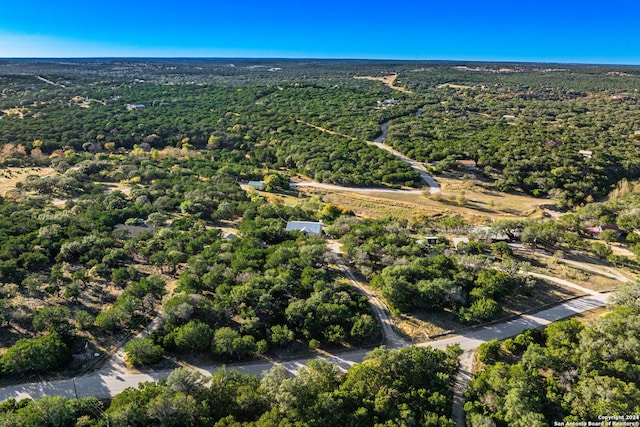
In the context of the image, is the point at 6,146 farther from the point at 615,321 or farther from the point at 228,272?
the point at 615,321

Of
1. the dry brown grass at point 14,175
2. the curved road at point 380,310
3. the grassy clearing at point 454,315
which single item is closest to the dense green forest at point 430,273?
the grassy clearing at point 454,315

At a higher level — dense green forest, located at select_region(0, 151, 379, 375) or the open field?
the open field

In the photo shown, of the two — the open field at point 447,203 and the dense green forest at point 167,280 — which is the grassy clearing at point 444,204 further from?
the dense green forest at point 167,280

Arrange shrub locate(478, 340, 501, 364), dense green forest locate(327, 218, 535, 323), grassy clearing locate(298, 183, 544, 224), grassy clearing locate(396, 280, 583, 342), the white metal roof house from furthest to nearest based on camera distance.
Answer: grassy clearing locate(298, 183, 544, 224) → the white metal roof house → dense green forest locate(327, 218, 535, 323) → grassy clearing locate(396, 280, 583, 342) → shrub locate(478, 340, 501, 364)

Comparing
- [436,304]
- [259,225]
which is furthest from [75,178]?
[436,304]

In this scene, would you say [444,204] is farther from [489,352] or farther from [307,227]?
[489,352]

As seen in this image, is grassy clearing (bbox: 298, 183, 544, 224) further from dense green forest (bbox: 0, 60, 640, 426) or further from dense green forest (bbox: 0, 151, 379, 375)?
dense green forest (bbox: 0, 151, 379, 375)

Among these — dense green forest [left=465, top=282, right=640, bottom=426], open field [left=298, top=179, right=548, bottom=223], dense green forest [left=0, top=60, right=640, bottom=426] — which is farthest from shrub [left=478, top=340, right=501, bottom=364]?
open field [left=298, top=179, right=548, bottom=223]
